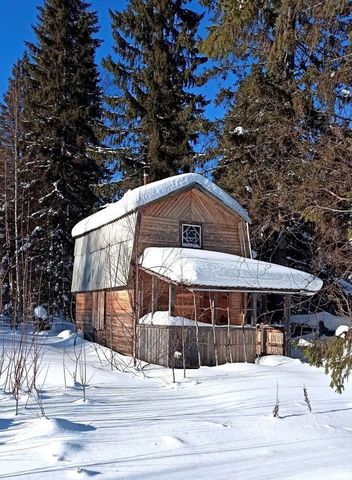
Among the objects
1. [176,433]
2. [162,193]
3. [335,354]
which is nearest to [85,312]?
[162,193]

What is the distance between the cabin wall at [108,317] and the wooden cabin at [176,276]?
41 mm

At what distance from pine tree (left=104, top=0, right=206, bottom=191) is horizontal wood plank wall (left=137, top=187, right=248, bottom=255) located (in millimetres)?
6314

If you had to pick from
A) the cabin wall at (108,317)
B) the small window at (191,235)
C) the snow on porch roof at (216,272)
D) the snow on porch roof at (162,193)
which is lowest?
the cabin wall at (108,317)

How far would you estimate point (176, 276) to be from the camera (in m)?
15.5

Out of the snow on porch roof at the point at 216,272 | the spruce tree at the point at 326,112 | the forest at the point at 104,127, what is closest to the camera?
the spruce tree at the point at 326,112

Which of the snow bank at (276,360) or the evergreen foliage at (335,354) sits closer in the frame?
the evergreen foliage at (335,354)

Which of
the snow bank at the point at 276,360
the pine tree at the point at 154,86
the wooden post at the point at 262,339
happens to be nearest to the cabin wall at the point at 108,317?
the snow bank at the point at 276,360

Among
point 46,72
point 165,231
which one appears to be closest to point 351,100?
point 165,231

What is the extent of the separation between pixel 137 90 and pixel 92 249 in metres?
8.94

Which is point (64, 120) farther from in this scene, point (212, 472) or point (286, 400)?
point (212, 472)

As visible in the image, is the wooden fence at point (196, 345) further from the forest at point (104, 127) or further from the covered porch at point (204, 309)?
the forest at point (104, 127)

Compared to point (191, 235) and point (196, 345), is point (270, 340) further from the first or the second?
point (191, 235)

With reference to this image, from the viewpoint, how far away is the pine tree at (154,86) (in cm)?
2609

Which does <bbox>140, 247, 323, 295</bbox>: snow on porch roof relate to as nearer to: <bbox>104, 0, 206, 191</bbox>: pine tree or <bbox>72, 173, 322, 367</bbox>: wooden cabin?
<bbox>72, 173, 322, 367</bbox>: wooden cabin
